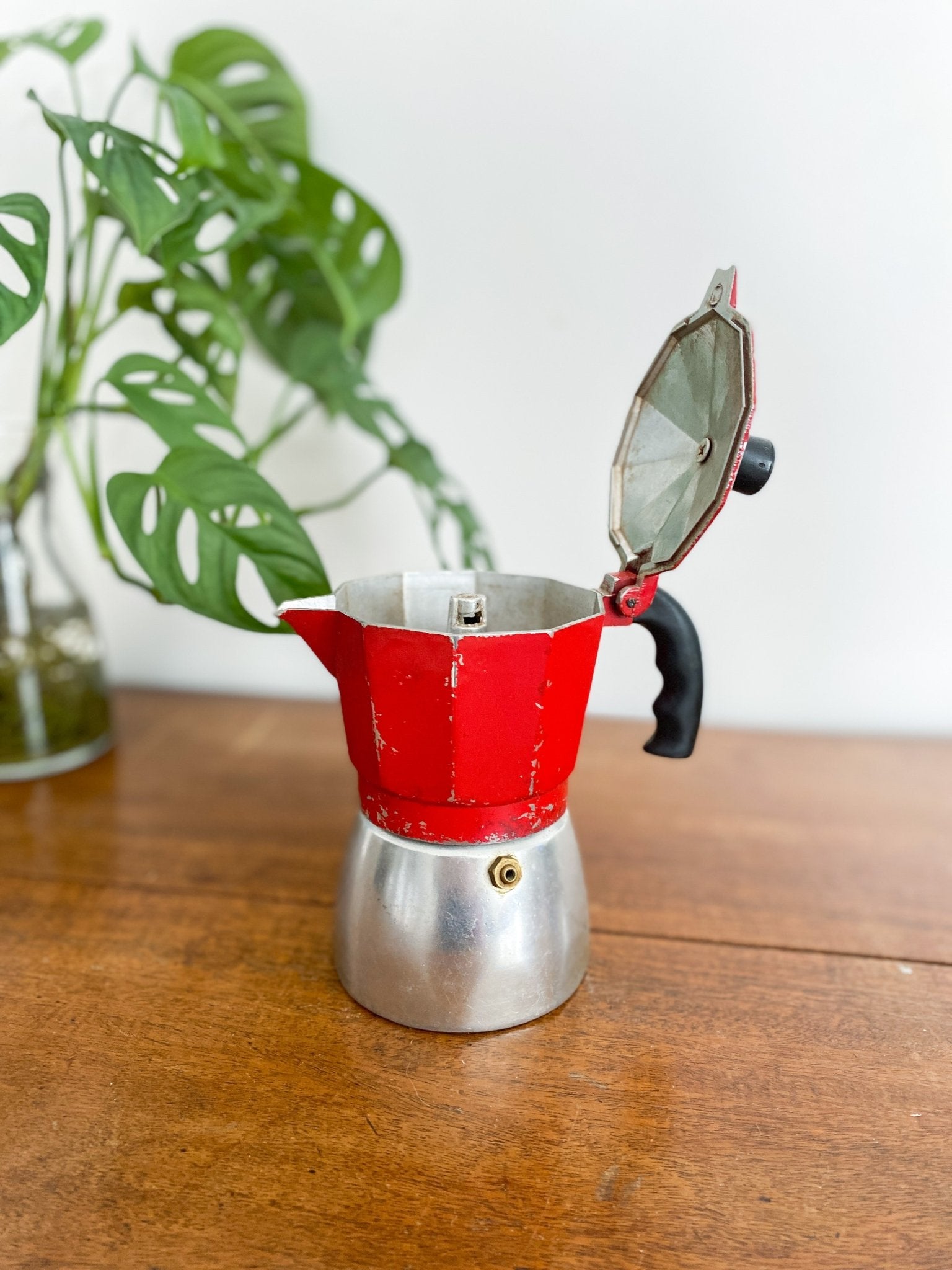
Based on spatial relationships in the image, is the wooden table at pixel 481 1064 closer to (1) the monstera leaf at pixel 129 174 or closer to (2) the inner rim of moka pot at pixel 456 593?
(2) the inner rim of moka pot at pixel 456 593

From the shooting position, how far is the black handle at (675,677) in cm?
53

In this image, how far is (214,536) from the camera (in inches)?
22.9

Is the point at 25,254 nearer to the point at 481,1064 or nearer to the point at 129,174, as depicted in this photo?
the point at 129,174

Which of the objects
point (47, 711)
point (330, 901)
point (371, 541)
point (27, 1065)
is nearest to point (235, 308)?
point (371, 541)

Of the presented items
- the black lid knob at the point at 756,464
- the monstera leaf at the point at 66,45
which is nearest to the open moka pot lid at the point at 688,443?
the black lid knob at the point at 756,464

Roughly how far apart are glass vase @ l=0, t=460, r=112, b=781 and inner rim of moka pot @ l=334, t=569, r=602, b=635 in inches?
16.3

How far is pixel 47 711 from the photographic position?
→ 0.82 meters

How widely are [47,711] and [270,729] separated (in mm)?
229

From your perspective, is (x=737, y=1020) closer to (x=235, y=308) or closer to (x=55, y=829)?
(x=55, y=829)

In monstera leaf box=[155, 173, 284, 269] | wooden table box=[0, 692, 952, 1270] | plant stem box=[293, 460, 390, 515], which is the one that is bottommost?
wooden table box=[0, 692, 952, 1270]

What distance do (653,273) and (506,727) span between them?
0.59 metres

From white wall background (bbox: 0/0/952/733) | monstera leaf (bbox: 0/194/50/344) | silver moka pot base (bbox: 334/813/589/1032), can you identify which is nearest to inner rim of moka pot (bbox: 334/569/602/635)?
silver moka pot base (bbox: 334/813/589/1032)

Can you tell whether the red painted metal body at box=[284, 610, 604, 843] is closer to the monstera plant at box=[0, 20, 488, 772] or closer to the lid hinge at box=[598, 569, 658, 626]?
the lid hinge at box=[598, 569, 658, 626]

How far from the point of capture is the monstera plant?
58cm
